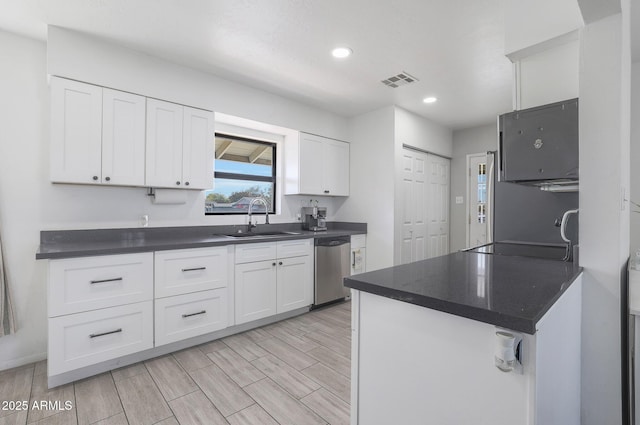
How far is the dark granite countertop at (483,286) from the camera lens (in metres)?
0.82

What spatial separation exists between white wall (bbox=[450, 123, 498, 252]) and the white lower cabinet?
9.72 feet

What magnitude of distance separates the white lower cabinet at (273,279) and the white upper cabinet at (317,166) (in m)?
0.81

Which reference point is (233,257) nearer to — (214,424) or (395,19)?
(214,424)

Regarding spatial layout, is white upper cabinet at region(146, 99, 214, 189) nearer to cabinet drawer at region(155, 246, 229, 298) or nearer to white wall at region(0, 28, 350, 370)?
white wall at region(0, 28, 350, 370)

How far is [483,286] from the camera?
42.9 inches

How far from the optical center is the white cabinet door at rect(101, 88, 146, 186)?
2418 millimetres

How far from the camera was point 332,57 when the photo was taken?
2.69m

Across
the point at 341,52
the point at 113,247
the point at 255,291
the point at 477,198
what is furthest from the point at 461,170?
the point at 113,247

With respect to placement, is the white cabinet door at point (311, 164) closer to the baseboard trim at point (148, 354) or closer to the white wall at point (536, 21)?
the baseboard trim at point (148, 354)

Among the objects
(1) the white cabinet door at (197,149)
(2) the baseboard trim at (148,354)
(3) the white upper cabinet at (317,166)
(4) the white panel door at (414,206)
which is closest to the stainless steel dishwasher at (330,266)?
(2) the baseboard trim at (148,354)

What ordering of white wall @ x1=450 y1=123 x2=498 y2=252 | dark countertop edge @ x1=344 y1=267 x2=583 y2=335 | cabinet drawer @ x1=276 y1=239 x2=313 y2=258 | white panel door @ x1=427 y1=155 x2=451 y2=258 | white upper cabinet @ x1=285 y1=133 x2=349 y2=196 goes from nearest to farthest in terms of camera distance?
dark countertop edge @ x1=344 y1=267 x2=583 y2=335
cabinet drawer @ x1=276 y1=239 x2=313 y2=258
white upper cabinet @ x1=285 y1=133 x2=349 y2=196
white panel door @ x1=427 y1=155 x2=451 y2=258
white wall @ x1=450 y1=123 x2=498 y2=252

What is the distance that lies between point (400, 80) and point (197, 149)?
2.19m

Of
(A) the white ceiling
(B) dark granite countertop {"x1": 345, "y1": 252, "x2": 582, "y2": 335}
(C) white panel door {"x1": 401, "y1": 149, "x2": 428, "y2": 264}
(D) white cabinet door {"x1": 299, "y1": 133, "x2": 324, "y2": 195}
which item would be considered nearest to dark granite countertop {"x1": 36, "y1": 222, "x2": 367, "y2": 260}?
(D) white cabinet door {"x1": 299, "y1": 133, "x2": 324, "y2": 195}

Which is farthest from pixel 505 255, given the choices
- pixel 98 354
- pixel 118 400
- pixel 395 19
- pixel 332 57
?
pixel 98 354
